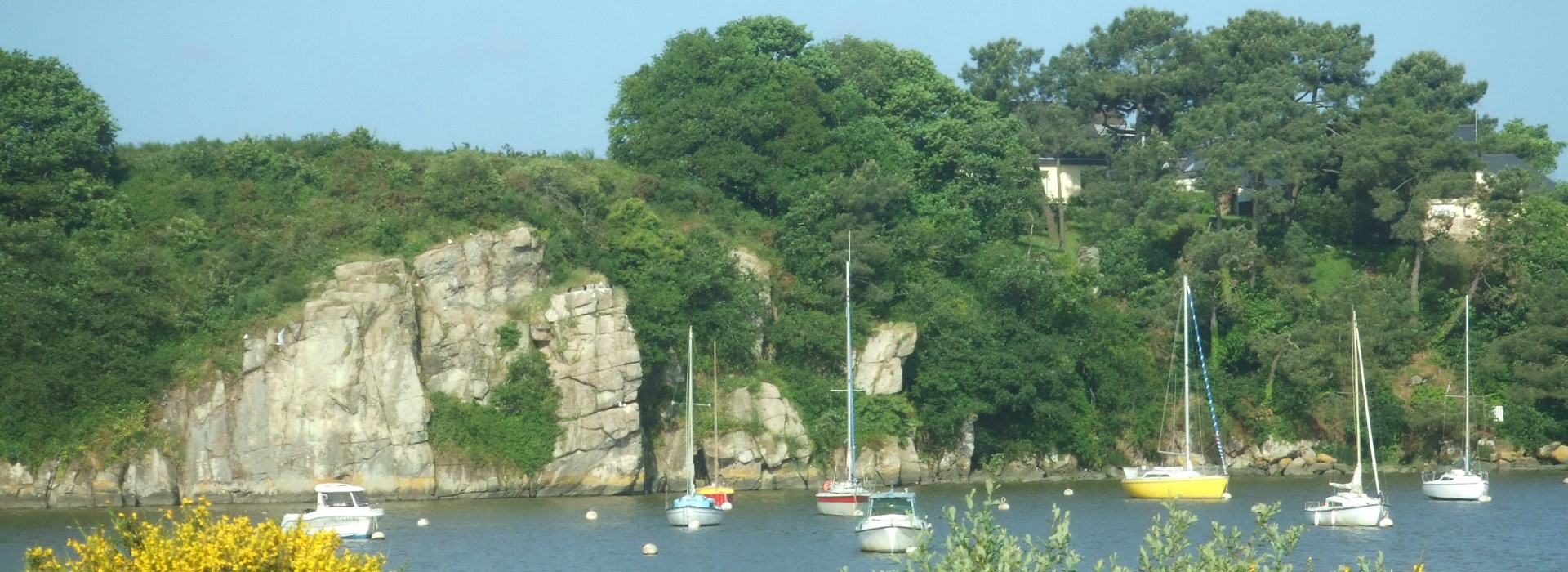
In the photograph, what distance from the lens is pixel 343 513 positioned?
47.1 metres

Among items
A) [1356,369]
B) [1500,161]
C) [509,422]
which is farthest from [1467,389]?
[509,422]

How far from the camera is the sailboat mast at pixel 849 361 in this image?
57.0 m

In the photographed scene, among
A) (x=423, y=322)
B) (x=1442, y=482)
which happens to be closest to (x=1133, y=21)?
(x=1442, y=482)

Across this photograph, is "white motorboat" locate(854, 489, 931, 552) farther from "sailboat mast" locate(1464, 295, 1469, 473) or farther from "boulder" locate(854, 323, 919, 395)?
"sailboat mast" locate(1464, 295, 1469, 473)

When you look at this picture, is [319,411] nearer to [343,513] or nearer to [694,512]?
[343,513]

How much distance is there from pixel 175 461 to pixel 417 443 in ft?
24.7

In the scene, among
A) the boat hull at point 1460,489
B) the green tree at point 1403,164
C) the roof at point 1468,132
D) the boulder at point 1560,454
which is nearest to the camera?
the boat hull at point 1460,489

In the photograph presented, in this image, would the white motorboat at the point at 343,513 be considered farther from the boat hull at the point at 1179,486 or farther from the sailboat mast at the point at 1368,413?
the sailboat mast at the point at 1368,413

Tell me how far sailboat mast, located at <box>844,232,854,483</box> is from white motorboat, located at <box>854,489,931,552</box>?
9.41 metres

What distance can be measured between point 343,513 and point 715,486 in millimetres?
13920

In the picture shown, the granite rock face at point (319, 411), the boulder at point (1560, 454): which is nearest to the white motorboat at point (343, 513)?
the granite rock face at point (319, 411)

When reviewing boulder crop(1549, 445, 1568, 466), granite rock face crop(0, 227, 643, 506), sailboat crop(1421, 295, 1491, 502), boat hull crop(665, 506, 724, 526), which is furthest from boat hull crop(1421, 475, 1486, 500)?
granite rock face crop(0, 227, 643, 506)

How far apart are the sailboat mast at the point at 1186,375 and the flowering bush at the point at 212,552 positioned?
47294 millimetres

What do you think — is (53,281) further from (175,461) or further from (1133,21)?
(1133,21)
